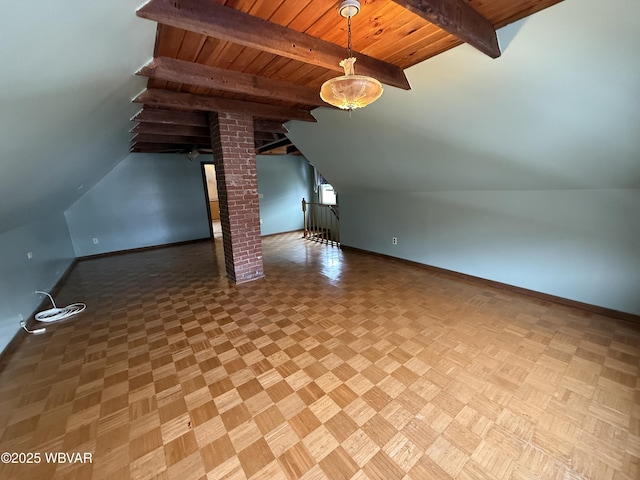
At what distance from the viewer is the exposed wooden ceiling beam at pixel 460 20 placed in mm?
1194

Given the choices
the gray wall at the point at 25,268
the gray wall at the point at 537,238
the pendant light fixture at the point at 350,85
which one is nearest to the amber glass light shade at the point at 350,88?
the pendant light fixture at the point at 350,85

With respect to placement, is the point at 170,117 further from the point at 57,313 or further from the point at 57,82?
the point at 57,313

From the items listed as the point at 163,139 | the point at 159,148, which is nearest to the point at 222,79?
the point at 163,139

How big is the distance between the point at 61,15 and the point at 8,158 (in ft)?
3.87

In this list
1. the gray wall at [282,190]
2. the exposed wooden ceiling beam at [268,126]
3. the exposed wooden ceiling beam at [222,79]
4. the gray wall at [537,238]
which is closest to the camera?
the exposed wooden ceiling beam at [222,79]

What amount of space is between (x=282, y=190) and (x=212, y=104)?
4061 mm

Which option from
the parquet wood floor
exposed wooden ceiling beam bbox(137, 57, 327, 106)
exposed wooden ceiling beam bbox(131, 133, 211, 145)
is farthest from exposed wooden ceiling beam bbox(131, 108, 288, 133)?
the parquet wood floor

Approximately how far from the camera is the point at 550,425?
4.39 feet

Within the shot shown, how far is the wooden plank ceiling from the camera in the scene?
51.7 inches

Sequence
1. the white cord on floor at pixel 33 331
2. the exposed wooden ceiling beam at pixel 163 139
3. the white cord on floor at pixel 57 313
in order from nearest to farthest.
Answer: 1. the white cord on floor at pixel 33 331
2. the white cord on floor at pixel 57 313
3. the exposed wooden ceiling beam at pixel 163 139

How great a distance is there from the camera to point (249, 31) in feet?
4.75

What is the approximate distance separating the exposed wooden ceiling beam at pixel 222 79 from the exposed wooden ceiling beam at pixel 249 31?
69 cm

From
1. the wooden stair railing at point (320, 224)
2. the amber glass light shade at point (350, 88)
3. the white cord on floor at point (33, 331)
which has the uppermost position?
the amber glass light shade at point (350, 88)

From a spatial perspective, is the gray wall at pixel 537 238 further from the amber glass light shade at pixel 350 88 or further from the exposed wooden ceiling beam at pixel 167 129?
the exposed wooden ceiling beam at pixel 167 129
